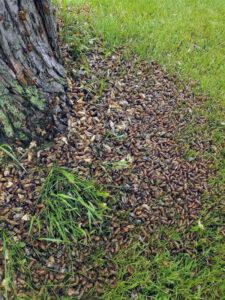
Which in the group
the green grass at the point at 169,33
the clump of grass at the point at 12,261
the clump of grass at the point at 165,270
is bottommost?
the clump of grass at the point at 165,270

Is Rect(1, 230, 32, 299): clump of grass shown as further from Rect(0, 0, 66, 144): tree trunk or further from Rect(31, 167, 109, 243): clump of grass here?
Rect(0, 0, 66, 144): tree trunk

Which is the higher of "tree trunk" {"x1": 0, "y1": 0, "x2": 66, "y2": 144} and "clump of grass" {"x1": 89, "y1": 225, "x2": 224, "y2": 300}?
"tree trunk" {"x1": 0, "y1": 0, "x2": 66, "y2": 144}

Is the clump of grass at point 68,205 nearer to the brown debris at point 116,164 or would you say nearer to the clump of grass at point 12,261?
the brown debris at point 116,164

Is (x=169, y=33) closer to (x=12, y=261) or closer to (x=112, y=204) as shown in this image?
(x=112, y=204)

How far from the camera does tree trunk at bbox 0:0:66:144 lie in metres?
1.87

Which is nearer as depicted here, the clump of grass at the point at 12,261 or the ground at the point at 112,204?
the clump of grass at the point at 12,261

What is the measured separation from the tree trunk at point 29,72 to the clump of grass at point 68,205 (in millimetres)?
542

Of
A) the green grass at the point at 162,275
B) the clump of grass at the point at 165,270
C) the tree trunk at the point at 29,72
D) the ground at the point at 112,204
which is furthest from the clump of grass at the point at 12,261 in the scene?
the tree trunk at the point at 29,72

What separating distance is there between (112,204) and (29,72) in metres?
1.47

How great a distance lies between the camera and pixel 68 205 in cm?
221

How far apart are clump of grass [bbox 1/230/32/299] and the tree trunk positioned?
0.95 metres

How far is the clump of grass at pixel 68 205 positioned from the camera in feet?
7.11

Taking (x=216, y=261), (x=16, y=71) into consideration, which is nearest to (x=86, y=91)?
(x=16, y=71)

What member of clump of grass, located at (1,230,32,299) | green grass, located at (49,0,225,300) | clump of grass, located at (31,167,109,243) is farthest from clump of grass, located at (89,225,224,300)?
clump of grass, located at (1,230,32,299)
